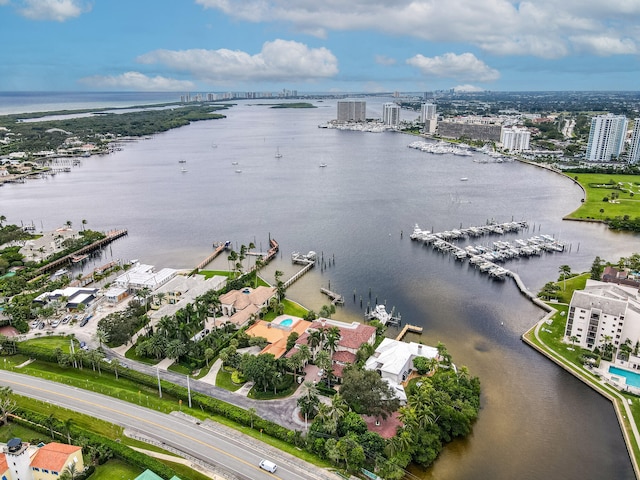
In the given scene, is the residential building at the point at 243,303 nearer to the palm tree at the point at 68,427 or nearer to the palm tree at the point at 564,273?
the palm tree at the point at 68,427

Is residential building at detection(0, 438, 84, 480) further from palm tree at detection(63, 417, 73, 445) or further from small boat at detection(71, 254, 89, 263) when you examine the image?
small boat at detection(71, 254, 89, 263)

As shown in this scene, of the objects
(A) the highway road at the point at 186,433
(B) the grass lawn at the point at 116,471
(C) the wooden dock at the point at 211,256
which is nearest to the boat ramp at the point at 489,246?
(C) the wooden dock at the point at 211,256

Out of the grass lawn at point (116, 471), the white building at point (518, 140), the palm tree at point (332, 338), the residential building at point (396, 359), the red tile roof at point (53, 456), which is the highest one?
the white building at point (518, 140)

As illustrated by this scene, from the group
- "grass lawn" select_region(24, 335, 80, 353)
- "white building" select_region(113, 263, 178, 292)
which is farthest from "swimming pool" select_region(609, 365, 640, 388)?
"grass lawn" select_region(24, 335, 80, 353)

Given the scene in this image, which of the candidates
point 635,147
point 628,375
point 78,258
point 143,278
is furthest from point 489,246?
point 635,147

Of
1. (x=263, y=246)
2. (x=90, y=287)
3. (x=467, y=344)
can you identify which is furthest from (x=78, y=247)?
(x=467, y=344)

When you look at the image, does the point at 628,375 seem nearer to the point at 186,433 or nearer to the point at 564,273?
the point at 564,273

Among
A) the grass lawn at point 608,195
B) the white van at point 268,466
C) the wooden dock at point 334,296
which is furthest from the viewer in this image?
the grass lawn at point 608,195
